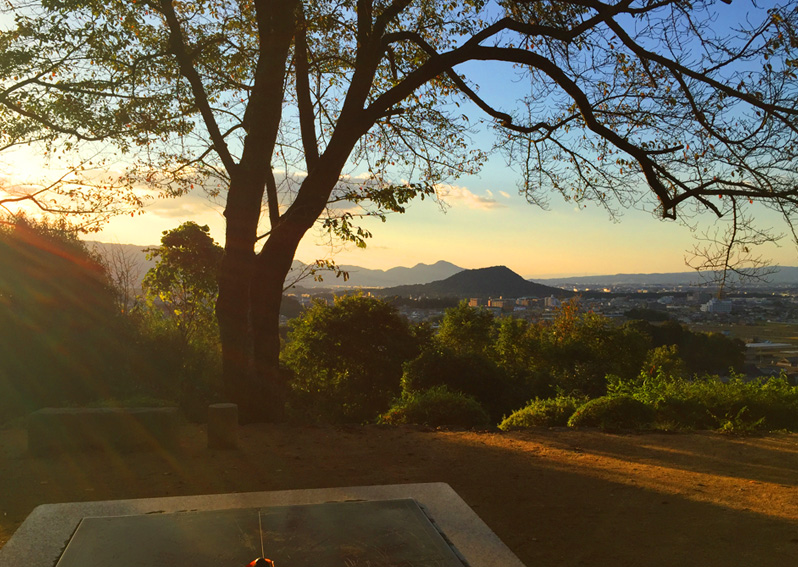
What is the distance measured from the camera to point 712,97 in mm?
7840

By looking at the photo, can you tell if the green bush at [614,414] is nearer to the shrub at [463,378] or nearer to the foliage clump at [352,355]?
the shrub at [463,378]

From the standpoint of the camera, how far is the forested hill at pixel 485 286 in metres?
32.6

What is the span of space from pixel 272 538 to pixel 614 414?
21.4 feet

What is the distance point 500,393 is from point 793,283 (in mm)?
6190

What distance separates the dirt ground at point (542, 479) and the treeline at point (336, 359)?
4.89ft

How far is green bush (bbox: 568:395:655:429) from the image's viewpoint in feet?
28.7

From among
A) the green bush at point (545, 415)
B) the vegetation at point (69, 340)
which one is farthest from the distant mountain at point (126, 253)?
the green bush at point (545, 415)

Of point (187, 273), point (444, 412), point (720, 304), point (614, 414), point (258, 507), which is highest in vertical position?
point (187, 273)

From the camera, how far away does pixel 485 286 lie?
3372 cm

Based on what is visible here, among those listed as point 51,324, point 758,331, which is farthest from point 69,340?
point 758,331

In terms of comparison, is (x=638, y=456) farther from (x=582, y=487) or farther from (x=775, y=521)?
(x=775, y=521)

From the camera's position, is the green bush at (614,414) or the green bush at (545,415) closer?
the green bush at (614,414)

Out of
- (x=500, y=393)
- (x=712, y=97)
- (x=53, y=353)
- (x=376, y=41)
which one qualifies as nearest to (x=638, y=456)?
(x=712, y=97)

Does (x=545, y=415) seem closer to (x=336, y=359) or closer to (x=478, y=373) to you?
(x=478, y=373)
